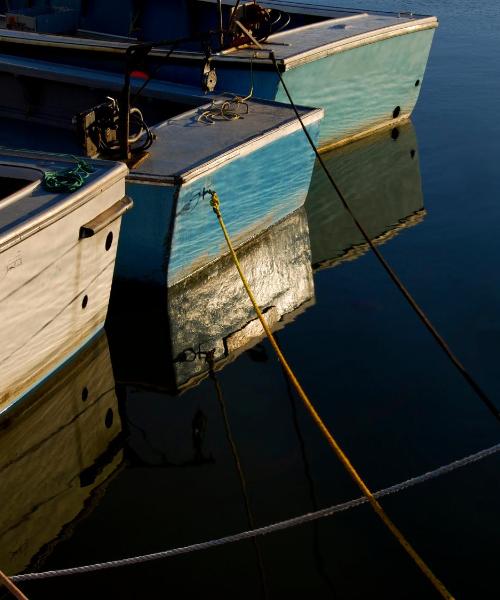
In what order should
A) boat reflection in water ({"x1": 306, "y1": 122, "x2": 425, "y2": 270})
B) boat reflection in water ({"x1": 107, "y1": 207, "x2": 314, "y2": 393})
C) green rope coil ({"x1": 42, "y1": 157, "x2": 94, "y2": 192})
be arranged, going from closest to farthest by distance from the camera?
green rope coil ({"x1": 42, "y1": 157, "x2": 94, "y2": 192})
boat reflection in water ({"x1": 107, "y1": 207, "x2": 314, "y2": 393})
boat reflection in water ({"x1": 306, "y1": 122, "x2": 425, "y2": 270})

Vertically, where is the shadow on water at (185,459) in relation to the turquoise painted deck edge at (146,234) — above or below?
below

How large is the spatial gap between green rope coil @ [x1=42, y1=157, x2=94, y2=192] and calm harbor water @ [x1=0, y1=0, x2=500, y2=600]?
1.59 metres

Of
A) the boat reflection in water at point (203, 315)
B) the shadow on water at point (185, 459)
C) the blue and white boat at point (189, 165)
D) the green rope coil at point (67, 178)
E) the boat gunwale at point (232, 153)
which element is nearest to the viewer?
the shadow on water at point (185, 459)

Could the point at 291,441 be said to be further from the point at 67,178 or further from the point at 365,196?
the point at 365,196

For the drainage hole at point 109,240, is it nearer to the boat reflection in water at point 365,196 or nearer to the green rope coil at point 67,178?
the green rope coil at point 67,178

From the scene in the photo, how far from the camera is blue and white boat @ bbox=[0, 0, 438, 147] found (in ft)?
36.0

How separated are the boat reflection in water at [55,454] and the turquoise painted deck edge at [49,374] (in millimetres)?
26

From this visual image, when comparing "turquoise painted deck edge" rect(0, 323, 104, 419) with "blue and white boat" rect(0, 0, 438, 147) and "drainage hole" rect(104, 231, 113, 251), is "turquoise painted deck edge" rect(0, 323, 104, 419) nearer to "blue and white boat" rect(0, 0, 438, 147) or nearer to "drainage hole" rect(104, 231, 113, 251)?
"drainage hole" rect(104, 231, 113, 251)

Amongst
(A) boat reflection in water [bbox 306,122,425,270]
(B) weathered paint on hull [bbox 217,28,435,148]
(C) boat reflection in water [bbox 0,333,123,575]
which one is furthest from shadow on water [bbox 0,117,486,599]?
(B) weathered paint on hull [bbox 217,28,435,148]

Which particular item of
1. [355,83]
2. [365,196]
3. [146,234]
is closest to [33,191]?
[146,234]

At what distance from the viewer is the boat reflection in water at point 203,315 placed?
7863 millimetres

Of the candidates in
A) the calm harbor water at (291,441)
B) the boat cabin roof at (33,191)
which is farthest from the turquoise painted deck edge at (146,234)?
the boat cabin roof at (33,191)

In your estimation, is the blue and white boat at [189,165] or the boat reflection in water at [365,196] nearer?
the blue and white boat at [189,165]

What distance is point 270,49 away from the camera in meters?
11.4
